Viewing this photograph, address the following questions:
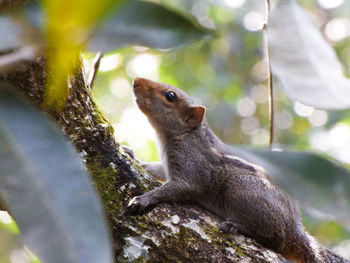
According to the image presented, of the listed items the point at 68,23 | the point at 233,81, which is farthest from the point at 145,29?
the point at 233,81

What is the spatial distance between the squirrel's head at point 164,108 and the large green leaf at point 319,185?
249 cm

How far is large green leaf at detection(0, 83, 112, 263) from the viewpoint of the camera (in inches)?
41.0

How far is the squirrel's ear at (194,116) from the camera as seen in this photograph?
12.5ft

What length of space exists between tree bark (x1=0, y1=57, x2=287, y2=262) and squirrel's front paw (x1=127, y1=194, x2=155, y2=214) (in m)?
0.04

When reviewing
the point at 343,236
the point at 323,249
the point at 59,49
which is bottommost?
the point at 343,236

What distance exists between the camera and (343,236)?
17.8 feet

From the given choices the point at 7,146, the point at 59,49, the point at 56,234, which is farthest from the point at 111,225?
the point at 59,49

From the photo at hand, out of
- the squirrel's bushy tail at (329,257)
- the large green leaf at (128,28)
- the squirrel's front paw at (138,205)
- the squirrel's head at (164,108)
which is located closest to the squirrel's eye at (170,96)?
the squirrel's head at (164,108)

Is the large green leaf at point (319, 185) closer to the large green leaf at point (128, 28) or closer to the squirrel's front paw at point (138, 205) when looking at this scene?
the large green leaf at point (128, 28)

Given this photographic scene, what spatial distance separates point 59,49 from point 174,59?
580 centimetres

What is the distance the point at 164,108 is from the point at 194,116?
0.27 metres

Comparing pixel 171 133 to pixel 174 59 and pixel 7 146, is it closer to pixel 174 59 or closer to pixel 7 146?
pixel 7 146

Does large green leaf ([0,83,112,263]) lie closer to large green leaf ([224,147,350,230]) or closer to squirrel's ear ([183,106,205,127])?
large green leaf ([224,147,350,230])

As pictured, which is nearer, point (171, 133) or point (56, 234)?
point (56, 234)
